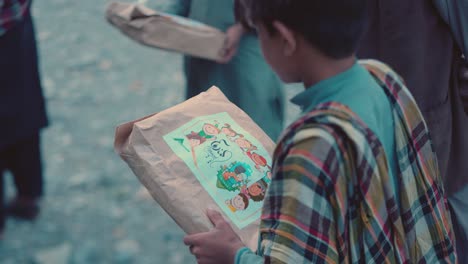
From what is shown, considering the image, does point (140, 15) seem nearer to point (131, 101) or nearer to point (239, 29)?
point (239, 29)

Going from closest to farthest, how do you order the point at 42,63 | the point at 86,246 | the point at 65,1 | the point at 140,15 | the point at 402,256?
the point at 402,256 → the point at 140,15 → the point at 86,246 → the point at 42,63 → the point at 65,1

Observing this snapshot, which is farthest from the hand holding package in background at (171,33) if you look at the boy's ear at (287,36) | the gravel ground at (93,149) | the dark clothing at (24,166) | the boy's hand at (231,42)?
the boy's ear at (287,36)

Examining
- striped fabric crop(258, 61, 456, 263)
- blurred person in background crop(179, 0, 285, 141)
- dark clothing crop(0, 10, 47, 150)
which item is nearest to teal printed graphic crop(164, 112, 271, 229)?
striped fabric crop(258, 61, 456, 263)

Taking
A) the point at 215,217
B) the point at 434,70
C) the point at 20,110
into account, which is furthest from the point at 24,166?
the point at 215,217

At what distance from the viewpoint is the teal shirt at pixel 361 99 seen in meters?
1.25

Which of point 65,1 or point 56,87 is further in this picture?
point 65,1

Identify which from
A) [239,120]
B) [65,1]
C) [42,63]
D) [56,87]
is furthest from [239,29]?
[65,1]

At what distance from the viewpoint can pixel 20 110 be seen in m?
3.13

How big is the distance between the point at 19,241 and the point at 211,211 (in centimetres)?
206

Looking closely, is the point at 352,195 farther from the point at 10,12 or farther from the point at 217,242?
the point at 10,12

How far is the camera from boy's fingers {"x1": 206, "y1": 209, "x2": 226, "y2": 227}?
4.61 ft

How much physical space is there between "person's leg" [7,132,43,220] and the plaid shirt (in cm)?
61

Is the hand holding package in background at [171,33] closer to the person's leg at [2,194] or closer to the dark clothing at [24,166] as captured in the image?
the dark clothing at [24,166]

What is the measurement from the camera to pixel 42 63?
4.74m
